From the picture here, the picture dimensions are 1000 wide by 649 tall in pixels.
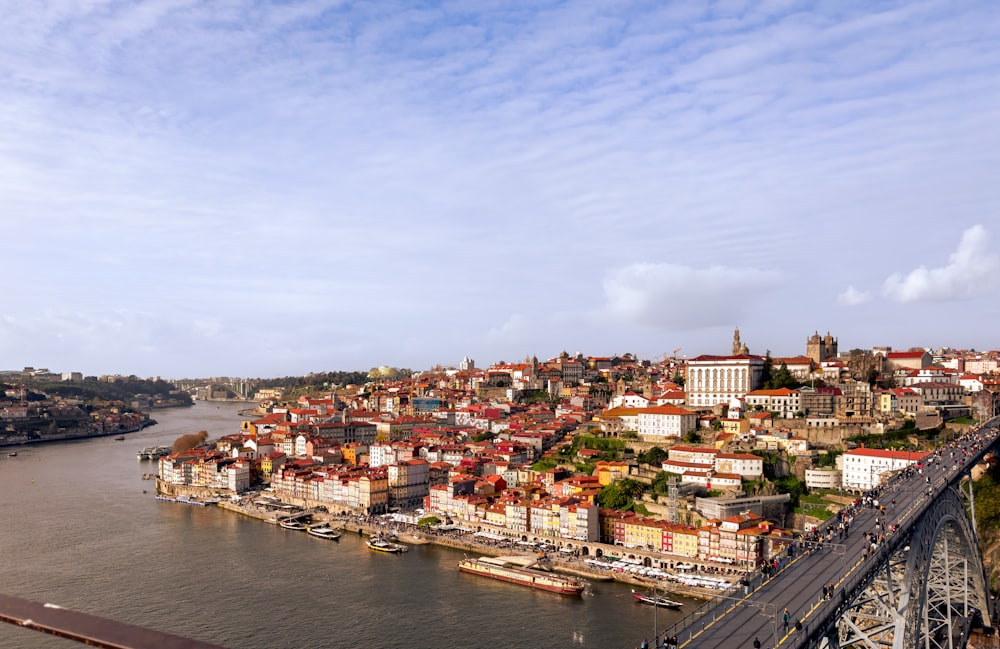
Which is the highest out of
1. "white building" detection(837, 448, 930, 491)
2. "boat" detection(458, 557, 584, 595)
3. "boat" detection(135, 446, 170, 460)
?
"white building" detection(837, 448, 930, 491)

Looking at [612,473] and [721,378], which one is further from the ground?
[721,378]

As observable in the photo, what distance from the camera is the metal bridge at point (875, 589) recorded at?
8008 millimetres

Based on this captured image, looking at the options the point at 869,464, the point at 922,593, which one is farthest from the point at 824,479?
the point at 922,593

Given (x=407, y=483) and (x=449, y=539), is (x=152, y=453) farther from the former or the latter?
(x=449, y=539)

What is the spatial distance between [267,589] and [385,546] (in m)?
5.05

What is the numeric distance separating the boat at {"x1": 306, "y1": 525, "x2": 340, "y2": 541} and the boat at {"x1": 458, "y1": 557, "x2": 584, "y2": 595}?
218 inches

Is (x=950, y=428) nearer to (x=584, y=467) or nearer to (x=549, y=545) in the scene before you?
(x=584, y=467)

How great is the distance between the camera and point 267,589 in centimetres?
1769

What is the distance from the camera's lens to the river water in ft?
48.3

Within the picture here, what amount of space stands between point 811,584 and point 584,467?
18292mm

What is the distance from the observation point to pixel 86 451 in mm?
46875

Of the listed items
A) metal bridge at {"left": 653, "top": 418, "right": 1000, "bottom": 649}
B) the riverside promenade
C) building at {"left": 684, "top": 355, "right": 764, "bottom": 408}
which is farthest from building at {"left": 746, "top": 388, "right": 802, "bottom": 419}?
the riverside promenade

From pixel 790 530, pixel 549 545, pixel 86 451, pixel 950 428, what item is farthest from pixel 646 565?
pixel 86 451

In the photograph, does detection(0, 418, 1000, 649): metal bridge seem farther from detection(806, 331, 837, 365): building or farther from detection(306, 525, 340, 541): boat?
detection(806, 331, 837, 365): building
